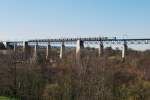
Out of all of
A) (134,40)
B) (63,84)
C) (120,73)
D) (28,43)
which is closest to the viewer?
(63,84)

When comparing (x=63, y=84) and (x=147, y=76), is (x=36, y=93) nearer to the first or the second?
(x=63, y=84)

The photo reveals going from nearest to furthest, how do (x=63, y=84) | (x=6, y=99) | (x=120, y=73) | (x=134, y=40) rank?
(x=6, y=99) → (x=63, y=84) → (x=120, y=73) → (x=134, y=40)

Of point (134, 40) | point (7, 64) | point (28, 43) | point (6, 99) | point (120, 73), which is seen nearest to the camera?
point (6, 99)

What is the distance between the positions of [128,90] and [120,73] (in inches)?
445

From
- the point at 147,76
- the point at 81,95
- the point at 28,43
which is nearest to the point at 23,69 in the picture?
the point at 81,95

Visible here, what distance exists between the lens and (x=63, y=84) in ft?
130

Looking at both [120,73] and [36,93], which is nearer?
[36,93]

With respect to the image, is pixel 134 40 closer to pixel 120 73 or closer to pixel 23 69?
pixel 120 73

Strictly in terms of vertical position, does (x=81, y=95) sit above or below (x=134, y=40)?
below

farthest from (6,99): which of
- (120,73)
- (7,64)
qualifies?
(120,73)

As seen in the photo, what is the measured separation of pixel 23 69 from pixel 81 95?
350 inches

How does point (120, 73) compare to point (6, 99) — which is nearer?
Answer: point (6, 99)

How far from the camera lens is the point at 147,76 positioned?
5056 cm

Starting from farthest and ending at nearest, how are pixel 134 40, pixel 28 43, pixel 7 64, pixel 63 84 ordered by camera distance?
1. pixel 28 43
2. pixel 134 40
3. pixel 7 64
4. pixel 63 84
